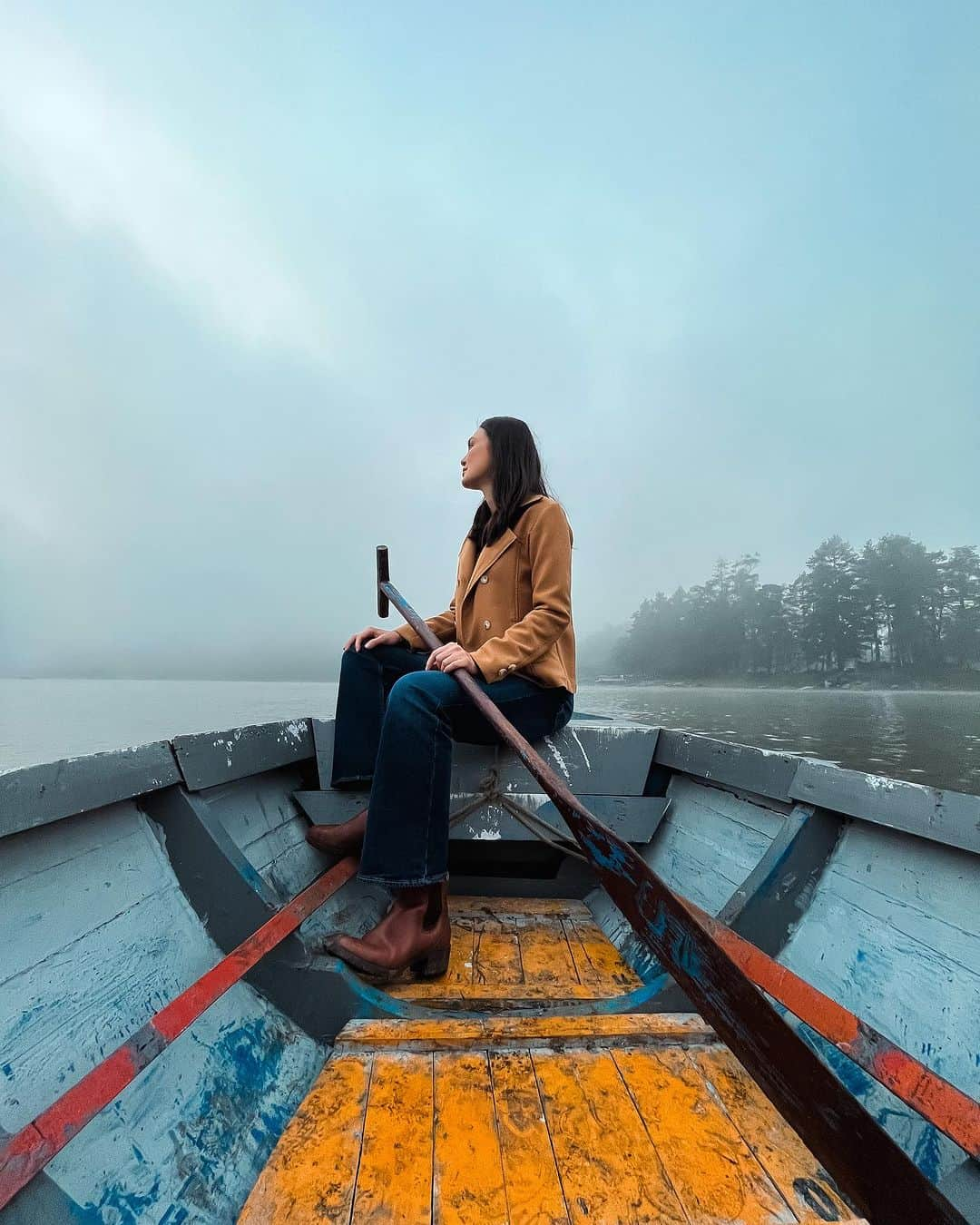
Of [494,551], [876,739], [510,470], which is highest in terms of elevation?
[510,470]

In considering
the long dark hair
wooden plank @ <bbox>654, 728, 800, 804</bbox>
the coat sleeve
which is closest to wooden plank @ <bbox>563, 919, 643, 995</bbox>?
wooden plank @ <bbox>654, 728, 800, 804</bbox>

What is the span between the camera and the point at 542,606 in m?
2.03

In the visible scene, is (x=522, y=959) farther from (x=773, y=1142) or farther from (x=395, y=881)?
(x=773, y=1142)

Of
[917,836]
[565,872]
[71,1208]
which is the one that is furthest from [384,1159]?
[565,872]

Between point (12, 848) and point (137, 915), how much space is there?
1.08 ft

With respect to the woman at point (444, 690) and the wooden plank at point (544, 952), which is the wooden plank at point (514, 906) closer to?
the wooden plank at point (544, 952)

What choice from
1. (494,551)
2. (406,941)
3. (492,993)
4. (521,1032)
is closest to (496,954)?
(492,993)

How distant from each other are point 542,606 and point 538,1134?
1.34 meters

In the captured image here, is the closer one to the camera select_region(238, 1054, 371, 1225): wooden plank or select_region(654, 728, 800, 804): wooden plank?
select_region(238, 1054, 371, 1225): wooden plank

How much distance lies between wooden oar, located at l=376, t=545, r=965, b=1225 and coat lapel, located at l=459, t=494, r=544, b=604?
129 centimetres

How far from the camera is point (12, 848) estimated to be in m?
1.18

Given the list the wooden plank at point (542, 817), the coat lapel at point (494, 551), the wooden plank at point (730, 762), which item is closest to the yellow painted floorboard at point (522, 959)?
the wooden plank at point (542, 817)

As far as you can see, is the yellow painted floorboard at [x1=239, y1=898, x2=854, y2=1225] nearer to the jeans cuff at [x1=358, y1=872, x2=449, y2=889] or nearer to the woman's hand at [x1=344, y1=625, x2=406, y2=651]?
the jeans cuff at [x1=358, y1=872, x2=449, y2=889]

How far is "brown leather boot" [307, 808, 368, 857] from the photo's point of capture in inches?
83.4
